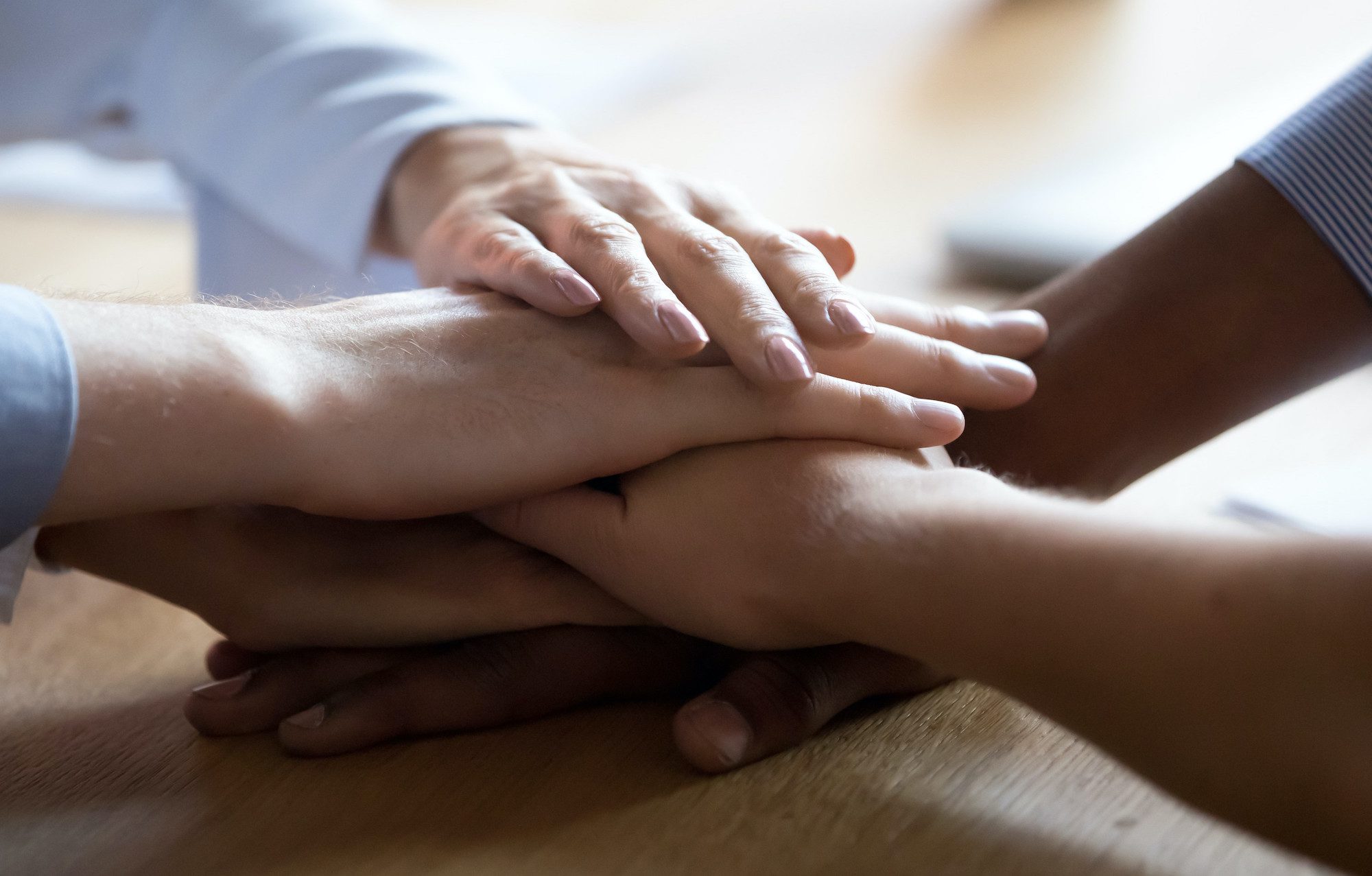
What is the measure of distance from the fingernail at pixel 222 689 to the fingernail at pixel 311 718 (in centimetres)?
4

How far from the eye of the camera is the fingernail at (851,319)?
625 mm

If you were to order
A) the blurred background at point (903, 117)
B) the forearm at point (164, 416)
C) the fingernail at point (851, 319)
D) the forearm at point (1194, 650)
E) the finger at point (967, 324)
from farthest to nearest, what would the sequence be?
the blurred background at point (903, 117), the finger at point (967, 324), the fingernail at point (851, 319), the forearm at point (164, 416), the forearm at point (1194, 650)

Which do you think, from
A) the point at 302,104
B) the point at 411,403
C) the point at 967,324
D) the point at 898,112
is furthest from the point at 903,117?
the point at 411,403

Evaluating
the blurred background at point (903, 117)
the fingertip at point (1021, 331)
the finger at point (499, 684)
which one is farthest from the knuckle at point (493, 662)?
the blurred background at point (903, 117)

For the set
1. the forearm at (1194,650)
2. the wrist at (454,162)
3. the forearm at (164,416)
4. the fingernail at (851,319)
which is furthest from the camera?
the wrist at (454,162)

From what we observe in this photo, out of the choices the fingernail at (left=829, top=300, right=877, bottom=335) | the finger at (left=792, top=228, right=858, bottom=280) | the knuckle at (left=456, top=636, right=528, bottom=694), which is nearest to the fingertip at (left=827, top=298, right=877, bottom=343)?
the fingernail at (left=829, top=300, right=877, bottom=335)

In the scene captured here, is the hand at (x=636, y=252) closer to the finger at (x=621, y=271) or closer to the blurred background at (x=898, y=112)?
the finger at (x=621, y=271)

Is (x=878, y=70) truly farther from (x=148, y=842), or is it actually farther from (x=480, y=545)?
(x=148, y=842)

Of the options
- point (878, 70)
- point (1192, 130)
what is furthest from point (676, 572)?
point (878, 70)

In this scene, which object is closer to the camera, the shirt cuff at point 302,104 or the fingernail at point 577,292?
the fingernail at point 577,292

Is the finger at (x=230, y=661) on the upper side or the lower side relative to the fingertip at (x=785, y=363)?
lower

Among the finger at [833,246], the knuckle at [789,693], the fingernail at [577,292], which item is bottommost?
the knuckle at [789,693]

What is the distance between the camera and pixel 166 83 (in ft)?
3.47

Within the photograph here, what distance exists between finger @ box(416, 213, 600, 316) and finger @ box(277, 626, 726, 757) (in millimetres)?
179
